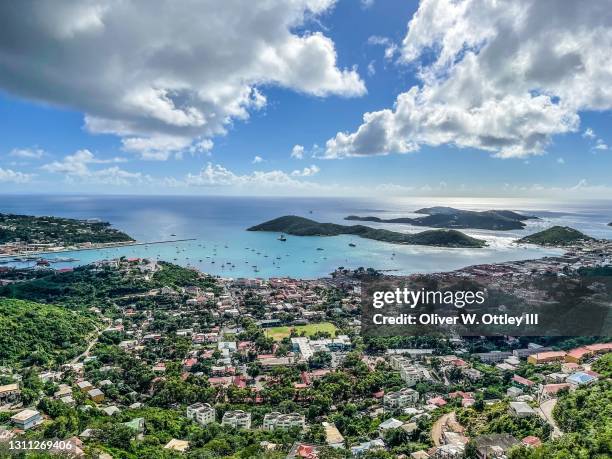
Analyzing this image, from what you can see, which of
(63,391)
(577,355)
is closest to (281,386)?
(63,391)

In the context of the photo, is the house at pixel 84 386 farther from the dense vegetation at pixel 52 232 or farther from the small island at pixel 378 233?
the small island at pixel 378 233

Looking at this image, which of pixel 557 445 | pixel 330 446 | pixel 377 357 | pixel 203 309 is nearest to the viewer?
pixel 557 445

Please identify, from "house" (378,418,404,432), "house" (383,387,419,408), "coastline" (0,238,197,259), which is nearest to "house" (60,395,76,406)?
"house" (378,418,404,432)

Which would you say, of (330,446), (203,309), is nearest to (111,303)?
(203,309)

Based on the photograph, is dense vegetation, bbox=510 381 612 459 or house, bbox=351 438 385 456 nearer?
dense vegetation, bbox=510 381 612 459

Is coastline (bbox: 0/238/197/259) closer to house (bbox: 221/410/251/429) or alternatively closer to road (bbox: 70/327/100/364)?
road (bbox: 70/327/100/364)

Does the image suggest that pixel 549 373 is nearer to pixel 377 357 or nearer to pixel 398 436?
pixel 377 357
